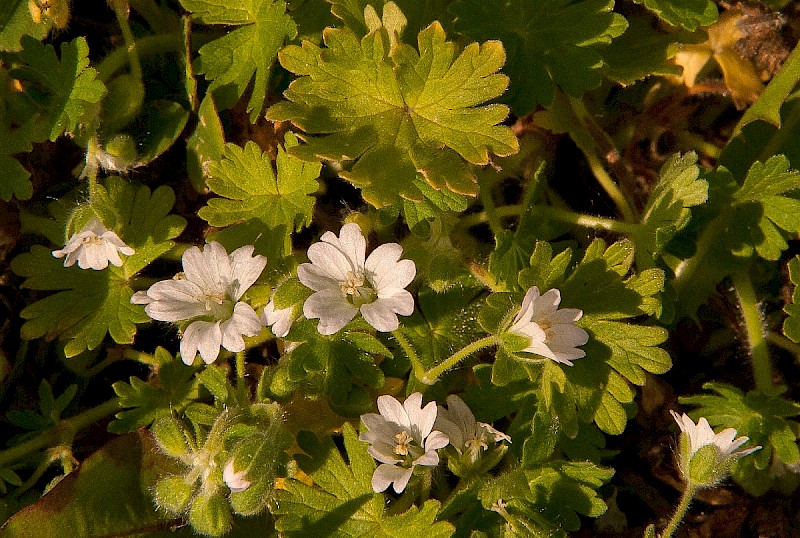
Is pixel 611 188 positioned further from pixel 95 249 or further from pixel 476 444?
pixel 95 249

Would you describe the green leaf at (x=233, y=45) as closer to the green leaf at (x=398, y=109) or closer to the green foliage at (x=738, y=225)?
the green leaf at (x=398, y=109)

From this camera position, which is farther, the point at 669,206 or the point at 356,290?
the point at 669,206

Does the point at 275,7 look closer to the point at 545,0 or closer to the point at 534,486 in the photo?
the point at 545,0

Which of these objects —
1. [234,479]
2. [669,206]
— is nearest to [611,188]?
[669,206]

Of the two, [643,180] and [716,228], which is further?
[643,180]

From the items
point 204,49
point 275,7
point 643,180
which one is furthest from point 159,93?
point 643,180

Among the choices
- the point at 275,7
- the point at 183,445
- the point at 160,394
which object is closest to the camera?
the point at 183,445

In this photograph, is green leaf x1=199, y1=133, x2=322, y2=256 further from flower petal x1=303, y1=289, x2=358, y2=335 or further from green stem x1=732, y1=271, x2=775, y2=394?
green stem x1=732, y1=271, x2=775, y2=394
